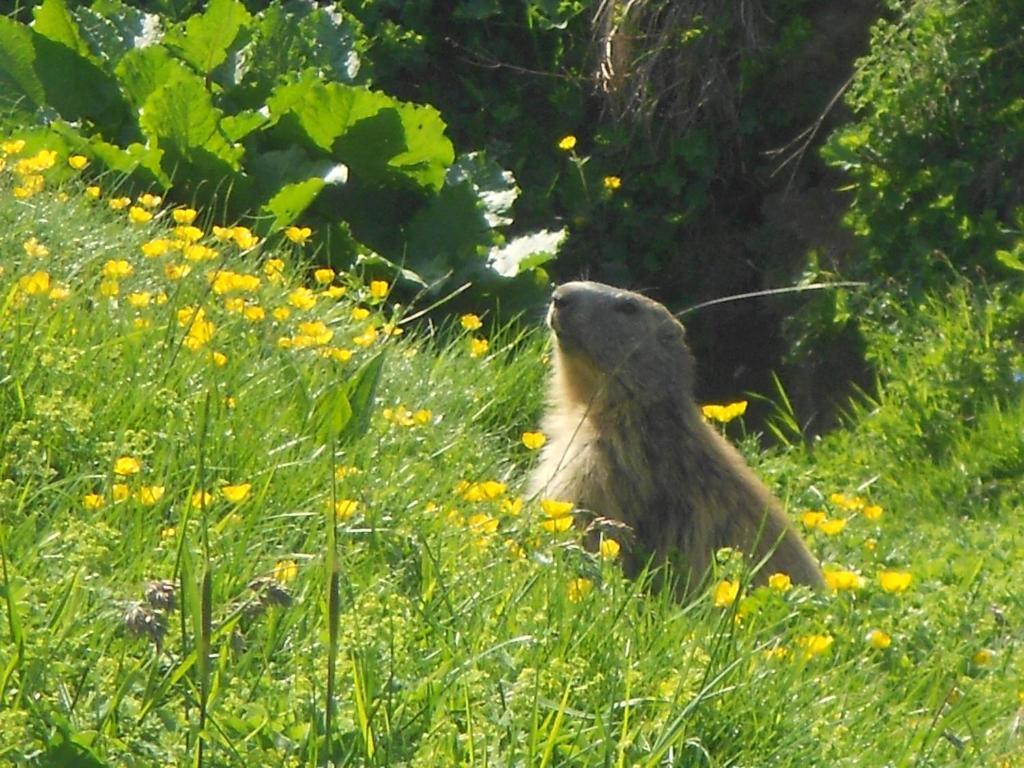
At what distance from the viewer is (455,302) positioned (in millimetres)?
7746

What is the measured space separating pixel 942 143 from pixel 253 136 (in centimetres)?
334

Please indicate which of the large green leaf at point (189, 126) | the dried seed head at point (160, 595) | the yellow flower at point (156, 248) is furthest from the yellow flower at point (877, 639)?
the large green leaf at point (189, 126)

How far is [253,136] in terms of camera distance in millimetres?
7555

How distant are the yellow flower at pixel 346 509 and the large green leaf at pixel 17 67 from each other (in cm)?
436

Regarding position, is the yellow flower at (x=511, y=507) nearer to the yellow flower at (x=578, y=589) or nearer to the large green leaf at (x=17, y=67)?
the yellow flower at (x=578, y=589)

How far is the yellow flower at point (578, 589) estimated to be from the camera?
3.54 meters

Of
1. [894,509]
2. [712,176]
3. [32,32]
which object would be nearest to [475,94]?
[712,176]

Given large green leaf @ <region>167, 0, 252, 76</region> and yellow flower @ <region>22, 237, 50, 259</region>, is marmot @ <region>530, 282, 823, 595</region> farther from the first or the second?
large green leaf @ <region>167, 0, 252, 76</region>

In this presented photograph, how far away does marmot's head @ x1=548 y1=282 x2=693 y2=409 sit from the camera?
20.1 feet

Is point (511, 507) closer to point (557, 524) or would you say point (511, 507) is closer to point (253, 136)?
point (557, 524)

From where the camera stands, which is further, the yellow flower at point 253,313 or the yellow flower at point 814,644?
the yellow flower at point 253,313

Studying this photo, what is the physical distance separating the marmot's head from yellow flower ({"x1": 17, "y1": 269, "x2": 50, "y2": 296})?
2.16 meters

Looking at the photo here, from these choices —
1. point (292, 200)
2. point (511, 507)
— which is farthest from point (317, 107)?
point (511, 507)

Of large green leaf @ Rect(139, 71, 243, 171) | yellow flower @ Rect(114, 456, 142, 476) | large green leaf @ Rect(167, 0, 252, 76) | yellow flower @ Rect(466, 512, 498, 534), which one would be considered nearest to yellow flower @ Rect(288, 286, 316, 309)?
yellow flower @ Rect(466, 512, 498, 534)
